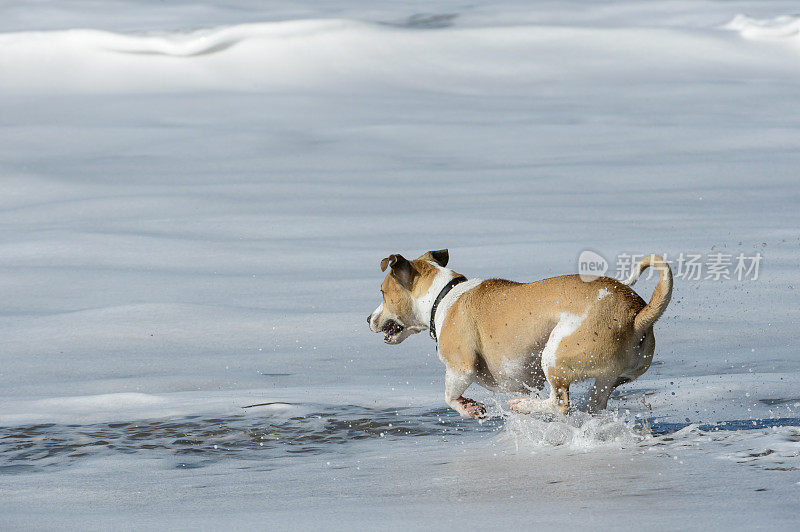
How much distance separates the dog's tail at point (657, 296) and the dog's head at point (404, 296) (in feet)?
4.53

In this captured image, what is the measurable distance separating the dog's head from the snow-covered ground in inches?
12.1

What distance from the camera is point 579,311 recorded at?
499 cm

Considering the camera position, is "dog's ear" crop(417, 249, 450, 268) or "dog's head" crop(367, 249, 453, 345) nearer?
"dog's head" crop(367, 249, 453, 345)

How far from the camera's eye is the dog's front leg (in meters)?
5.43

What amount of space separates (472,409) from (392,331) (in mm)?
979

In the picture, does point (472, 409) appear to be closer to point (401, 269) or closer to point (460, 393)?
point (460, 393)

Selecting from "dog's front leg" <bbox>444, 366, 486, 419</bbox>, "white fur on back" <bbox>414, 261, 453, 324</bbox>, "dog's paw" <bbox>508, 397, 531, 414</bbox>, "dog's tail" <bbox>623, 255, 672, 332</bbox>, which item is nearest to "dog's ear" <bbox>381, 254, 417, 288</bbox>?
"white fur on back" <bbox>414, 261, 453, 324</bbox>

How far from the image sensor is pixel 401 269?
607 centimetres

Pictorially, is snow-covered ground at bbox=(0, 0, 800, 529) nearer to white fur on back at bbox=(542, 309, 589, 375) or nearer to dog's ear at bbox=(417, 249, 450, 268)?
white fur on back at bbox=(542, 309, 589, 375)

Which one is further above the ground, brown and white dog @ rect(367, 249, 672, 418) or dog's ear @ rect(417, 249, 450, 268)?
dog's ear @ rect(417, 249, 450, 268)

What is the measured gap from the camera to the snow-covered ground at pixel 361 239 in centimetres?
432

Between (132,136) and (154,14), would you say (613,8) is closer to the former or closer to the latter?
(154,14)

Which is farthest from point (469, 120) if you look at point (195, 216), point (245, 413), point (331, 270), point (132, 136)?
point (245, 413)

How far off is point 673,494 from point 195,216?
7.48 metres
